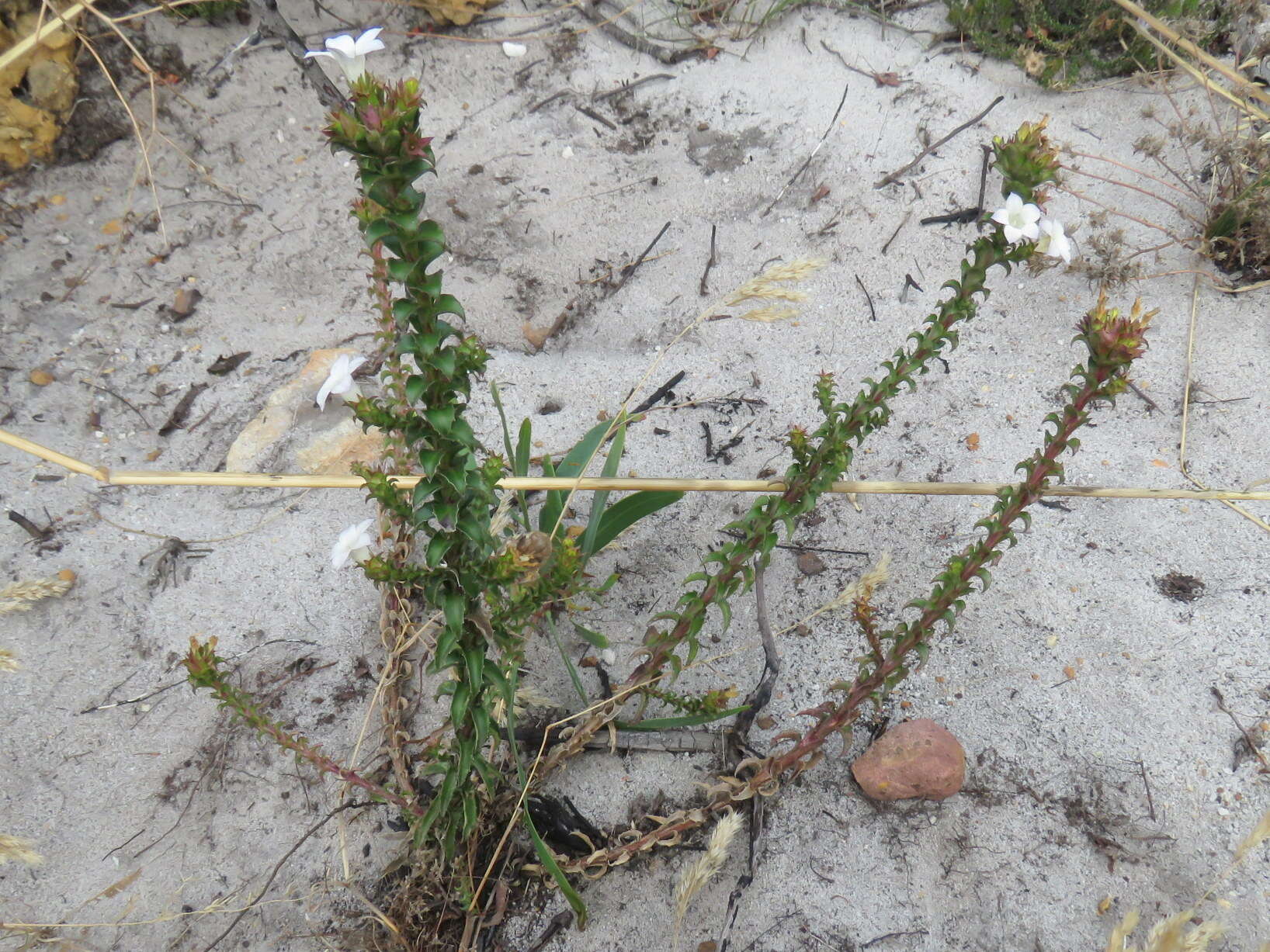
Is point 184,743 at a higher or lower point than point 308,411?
lower

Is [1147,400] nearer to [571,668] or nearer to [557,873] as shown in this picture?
[571,668]

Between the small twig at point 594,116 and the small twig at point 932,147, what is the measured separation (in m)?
1.16

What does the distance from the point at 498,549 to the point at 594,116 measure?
8.22 ft

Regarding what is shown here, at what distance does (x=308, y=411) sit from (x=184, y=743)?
1115 millimetres

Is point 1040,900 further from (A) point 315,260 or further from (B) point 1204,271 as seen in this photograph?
(A) point 315,260

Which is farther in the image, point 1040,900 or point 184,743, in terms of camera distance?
point 184,743

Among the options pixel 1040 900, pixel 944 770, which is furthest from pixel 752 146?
pixel 1040 900

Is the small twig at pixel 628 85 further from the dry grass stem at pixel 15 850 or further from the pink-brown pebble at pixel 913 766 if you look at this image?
the dry grass stem at pixel 15 850

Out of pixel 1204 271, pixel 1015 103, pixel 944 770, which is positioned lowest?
pixel 944 770

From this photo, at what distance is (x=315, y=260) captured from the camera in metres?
3.22

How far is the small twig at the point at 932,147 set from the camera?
314 centimetres

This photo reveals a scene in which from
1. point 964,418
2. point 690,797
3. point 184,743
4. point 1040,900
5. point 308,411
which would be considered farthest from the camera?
point 308,411

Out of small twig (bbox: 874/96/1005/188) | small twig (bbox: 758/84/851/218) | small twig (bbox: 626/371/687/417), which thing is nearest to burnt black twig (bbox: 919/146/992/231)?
small twig (bbox: 874/96/1005/188)

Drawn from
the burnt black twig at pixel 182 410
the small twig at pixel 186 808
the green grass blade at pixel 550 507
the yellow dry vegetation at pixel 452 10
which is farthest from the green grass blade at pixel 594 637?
the yellow dry vegetation at pixel 452 10
